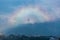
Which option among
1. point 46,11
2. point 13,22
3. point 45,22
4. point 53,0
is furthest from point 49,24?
point 13,22

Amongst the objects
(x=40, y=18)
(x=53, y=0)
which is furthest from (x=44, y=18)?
(x=53, y=0)

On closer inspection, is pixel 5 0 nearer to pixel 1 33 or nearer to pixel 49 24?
pixel 1 33

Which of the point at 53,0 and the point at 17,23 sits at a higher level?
the point at 53,0

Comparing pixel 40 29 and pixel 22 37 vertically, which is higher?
pixel 40 29

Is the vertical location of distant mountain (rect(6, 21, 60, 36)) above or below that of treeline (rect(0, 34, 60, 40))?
above

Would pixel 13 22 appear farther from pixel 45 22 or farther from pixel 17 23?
pixel 45 22

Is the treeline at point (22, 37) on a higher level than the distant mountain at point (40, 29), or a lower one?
lower

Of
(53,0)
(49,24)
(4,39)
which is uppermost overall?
(53,0)
